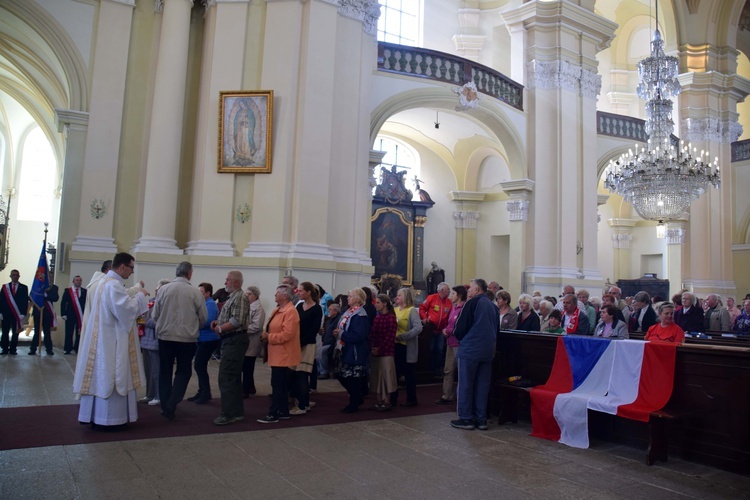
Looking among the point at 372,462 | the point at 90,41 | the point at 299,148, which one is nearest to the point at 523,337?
the point at 372,462

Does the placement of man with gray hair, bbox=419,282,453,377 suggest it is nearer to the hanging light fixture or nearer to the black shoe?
the black shoe

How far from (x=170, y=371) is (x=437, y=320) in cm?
387

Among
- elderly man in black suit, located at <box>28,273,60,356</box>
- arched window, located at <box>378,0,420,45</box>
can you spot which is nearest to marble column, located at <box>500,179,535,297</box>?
arched window, located at <box>378,0,420,45</box>

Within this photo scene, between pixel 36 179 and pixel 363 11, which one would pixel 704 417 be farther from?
pixel 36 179

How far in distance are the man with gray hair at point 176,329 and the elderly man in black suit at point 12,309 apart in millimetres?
5530

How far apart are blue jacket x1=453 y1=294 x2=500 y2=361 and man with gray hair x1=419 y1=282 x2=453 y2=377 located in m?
2.08

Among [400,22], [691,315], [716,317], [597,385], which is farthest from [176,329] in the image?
[400,22]

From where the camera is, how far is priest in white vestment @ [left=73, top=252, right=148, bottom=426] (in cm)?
516

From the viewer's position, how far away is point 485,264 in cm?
1903

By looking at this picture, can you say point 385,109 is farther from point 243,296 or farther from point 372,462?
point 372,462

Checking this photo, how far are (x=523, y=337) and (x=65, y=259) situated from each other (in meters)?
8.57

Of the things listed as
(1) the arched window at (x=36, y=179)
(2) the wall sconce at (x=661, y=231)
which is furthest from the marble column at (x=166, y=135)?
(1) the arched window at (x=36, y=179)

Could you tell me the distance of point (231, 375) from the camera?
224 inches

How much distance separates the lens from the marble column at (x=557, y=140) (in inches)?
607
